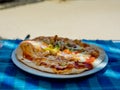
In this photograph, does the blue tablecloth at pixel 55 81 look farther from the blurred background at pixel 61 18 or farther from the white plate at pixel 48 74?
the blurred background at pixel 61 18

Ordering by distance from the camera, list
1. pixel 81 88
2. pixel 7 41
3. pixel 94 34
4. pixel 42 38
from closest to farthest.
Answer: pixel 81 88, pixel 42 38, pixel 7 41, pixel 94 34

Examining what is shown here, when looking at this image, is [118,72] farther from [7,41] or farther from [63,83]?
[7,41]

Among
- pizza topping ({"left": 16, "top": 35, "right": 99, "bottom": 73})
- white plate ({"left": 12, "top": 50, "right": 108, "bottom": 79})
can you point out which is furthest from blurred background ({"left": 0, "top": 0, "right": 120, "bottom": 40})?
white plate ({"left": 12, "top": 50, "right": 108, "bottom": 79})

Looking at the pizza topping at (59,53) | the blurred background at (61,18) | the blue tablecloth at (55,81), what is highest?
the pizza topping at (59,53)

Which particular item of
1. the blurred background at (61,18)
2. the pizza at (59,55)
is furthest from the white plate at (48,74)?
the blurred background at (61,18)

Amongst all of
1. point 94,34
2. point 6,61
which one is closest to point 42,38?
point 6,61

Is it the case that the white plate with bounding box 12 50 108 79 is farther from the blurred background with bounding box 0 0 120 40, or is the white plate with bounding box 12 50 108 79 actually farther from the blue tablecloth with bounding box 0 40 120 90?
the blurred background with bounding box 0 0 120 40
